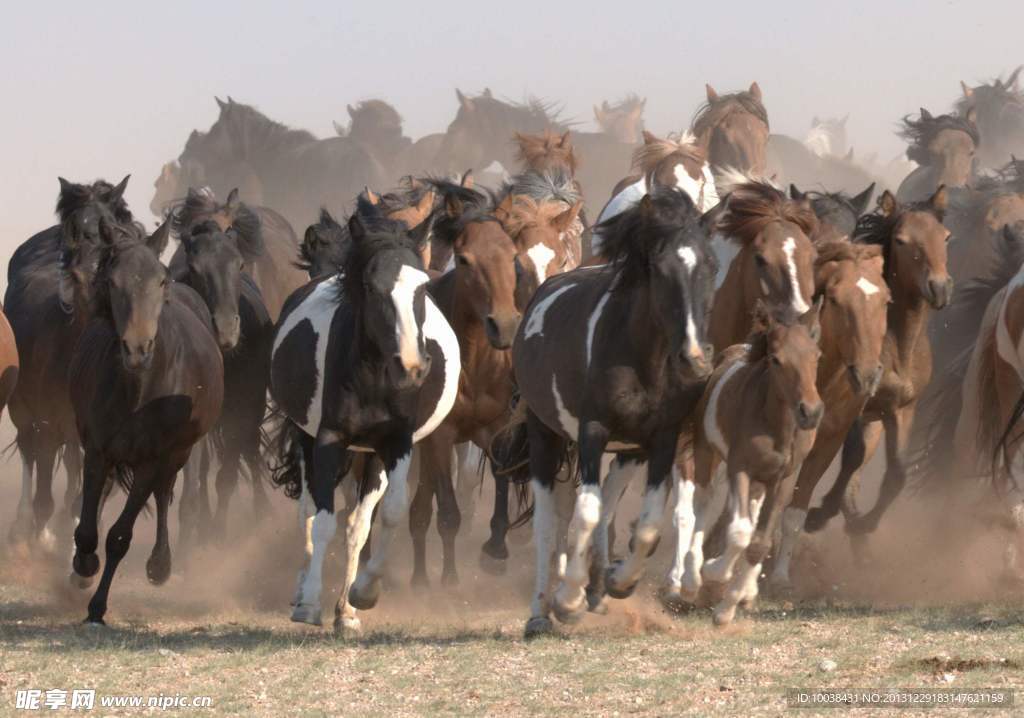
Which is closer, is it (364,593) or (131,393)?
(364,593)

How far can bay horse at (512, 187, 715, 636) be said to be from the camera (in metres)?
8.65

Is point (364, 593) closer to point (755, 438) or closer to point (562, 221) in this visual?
point (755, 438)

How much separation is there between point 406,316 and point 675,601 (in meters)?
1.86

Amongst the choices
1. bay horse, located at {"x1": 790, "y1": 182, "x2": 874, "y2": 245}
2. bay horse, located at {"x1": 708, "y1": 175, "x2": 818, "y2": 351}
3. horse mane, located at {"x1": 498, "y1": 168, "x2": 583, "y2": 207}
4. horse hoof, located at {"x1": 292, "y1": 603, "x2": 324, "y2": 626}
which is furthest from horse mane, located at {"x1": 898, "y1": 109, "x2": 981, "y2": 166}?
horse hoof, located at {"x1": 292, "y1": 603, "x2": 324, "y2": 626}

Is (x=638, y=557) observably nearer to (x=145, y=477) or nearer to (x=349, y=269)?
(x=349, y=269)

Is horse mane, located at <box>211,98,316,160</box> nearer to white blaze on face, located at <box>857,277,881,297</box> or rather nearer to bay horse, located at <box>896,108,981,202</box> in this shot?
bay horse, located at <box>896,108,981,202</box>

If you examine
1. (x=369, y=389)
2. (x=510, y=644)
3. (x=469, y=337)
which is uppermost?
(x=469, y=337)

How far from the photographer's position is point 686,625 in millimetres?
9195

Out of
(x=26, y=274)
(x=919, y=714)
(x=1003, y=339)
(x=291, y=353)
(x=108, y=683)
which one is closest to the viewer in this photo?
(x=919, y=714)

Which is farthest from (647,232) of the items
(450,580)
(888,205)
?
(450,580)

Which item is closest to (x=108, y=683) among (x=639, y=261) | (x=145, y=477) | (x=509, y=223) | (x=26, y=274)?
(x=145, y=477)

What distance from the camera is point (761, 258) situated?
9891mm

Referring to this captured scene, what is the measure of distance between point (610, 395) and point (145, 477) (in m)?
2.54

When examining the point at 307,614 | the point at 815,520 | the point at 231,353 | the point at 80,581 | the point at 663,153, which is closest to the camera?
the point at 307,614
